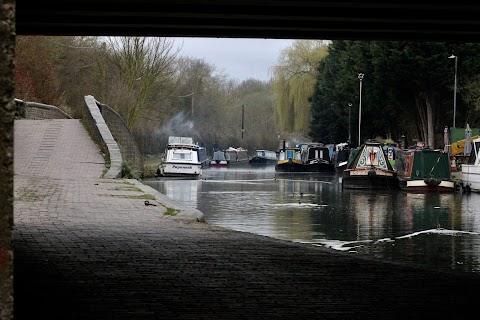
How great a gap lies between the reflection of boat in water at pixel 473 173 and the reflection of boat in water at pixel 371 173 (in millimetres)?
4239

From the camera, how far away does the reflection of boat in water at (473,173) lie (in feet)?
139

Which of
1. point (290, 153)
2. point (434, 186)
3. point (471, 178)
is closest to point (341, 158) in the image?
point (290, 153)

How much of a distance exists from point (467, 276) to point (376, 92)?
5533 cm

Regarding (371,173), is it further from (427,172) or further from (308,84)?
(308,84)

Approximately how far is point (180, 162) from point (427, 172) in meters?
18.6

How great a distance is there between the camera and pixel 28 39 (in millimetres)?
55812

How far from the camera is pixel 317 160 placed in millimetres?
77562

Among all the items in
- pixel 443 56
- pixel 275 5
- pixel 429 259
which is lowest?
pixel 429 259

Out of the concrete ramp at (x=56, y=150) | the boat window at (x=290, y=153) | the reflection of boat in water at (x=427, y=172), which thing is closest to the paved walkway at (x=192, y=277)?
the concrete ramp at (x=56, y=150)

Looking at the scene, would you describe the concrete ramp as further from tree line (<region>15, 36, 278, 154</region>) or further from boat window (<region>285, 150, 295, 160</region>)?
boat window (<region>285, 150, 295, 160</region>)

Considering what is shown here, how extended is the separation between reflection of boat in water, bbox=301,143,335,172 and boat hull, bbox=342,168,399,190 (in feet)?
96.7

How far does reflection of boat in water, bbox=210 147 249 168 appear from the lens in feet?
316

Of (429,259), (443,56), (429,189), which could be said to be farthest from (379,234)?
(443,56)

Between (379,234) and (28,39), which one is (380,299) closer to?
(379,234)
